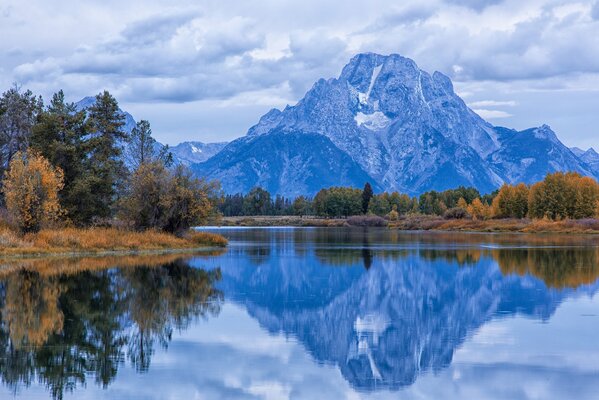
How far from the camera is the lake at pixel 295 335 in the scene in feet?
50.7

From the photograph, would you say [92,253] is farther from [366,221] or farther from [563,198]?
[366,221]

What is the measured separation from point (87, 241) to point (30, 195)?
19.6 feet

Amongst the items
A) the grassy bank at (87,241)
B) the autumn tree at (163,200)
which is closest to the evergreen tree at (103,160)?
the autumn tree at (163,200)

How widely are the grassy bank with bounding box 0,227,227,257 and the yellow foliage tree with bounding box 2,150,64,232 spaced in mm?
1062

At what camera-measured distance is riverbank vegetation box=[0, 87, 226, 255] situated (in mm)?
54219

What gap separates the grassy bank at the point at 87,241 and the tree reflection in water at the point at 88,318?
1090cm

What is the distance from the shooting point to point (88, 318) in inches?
946

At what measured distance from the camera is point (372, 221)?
19012 centimetres

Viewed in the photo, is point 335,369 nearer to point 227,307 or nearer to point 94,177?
point 227,307

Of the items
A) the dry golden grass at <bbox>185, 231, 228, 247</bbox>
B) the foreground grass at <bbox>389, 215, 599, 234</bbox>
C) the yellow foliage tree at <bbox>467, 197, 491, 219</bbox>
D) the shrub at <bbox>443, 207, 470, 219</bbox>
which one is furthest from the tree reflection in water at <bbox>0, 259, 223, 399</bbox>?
the shrub at <bbox>443, 207, 470, 219</bbox>

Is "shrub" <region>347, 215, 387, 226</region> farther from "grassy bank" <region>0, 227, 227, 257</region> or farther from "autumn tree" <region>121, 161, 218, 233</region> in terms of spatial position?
"autumn tree" <region>121, 161, 218, 233</region>

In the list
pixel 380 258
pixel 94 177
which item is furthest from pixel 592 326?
pixel 94 177

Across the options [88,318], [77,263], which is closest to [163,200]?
[77,263]

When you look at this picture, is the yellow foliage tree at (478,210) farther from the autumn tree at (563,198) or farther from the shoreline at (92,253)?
the shoreline at (92,253)
